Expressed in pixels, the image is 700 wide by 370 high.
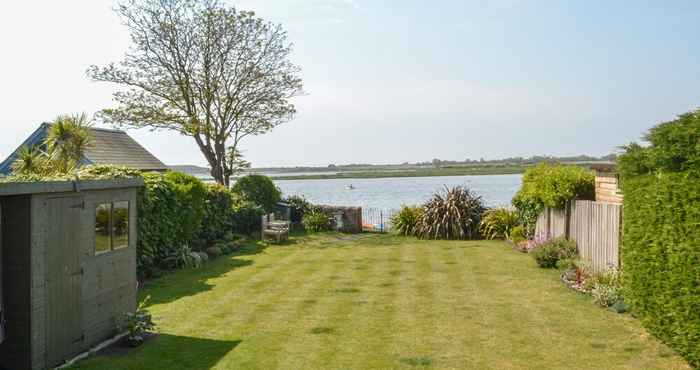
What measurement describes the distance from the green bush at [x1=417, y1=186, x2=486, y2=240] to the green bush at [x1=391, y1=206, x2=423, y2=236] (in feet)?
1.98

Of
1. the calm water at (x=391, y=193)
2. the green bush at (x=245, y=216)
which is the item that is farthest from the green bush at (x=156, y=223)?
the calm water at (x=391, y=193)

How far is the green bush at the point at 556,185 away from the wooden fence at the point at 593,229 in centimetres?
37

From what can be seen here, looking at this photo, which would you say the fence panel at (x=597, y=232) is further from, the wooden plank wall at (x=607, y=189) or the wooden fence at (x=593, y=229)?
the wooden plank wall at (x=607, y=189)

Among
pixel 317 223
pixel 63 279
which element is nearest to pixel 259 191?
pixel 317 223

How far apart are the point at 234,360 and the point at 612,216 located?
7.99 meters

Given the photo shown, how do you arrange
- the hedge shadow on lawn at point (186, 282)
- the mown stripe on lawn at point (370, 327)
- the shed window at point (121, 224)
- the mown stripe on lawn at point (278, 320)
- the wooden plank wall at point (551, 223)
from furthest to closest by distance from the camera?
the wooden plank wall at point (551, 223), the hedge shadow on lawn at point (186, 282), the shed window at point (121, 224), the mown stripe on lawn at point (278, 320), the mown stripe on lawn at point (370, 327)

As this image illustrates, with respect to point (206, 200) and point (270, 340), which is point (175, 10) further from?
point (270, 340)

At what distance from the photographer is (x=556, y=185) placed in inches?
600

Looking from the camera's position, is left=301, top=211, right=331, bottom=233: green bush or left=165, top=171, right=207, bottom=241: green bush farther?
left=301, top=211, right=331, bottom=233: green bush

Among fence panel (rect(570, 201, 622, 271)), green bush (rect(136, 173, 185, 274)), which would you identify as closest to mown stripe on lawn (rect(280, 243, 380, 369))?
green bush (rect(136, 173, 185, 274))

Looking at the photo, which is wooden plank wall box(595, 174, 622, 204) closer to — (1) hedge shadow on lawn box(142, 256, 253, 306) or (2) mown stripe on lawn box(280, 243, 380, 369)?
(2) mown stripe on lawn box(280, 243, 380, 369)

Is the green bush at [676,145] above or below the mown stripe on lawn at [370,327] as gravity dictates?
above

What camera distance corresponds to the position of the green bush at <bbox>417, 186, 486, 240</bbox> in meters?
21.8

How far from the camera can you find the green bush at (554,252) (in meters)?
14.3
